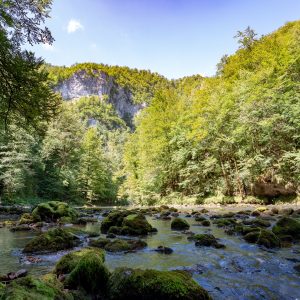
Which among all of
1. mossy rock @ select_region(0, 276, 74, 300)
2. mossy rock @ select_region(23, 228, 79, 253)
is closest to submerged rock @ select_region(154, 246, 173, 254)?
mossy rock @ select_region(23, 228, 79, 253)

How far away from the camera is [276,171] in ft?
80.2

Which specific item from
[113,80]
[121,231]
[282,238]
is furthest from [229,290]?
[113,80]

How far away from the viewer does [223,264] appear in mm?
6973

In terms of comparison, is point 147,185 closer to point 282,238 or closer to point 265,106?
point 265,106

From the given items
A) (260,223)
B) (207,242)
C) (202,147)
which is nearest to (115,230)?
(207,242)

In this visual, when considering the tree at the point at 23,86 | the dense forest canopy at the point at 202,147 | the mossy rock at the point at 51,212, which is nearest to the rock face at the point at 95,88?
the dense forest canopy at the point at 202,147

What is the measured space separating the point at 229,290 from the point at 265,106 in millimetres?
21675

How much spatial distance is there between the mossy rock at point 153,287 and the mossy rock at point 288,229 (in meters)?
6.60

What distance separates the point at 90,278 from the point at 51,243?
4.09 meters

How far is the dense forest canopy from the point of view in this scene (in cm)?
2445

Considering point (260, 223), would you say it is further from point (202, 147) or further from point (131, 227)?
point (202, 147)

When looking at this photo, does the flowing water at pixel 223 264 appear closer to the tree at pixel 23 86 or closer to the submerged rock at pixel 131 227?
the submerged rock at pixel 131 227

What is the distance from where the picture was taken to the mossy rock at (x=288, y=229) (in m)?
10.1

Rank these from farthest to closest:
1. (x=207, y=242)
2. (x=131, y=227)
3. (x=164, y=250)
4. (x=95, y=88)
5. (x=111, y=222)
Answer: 1. (x=95, y=88)
2. (x=111, y=222)
3. (x=131, y=227)
4. (x=207, y=242)
5. (x=164, y=250)
